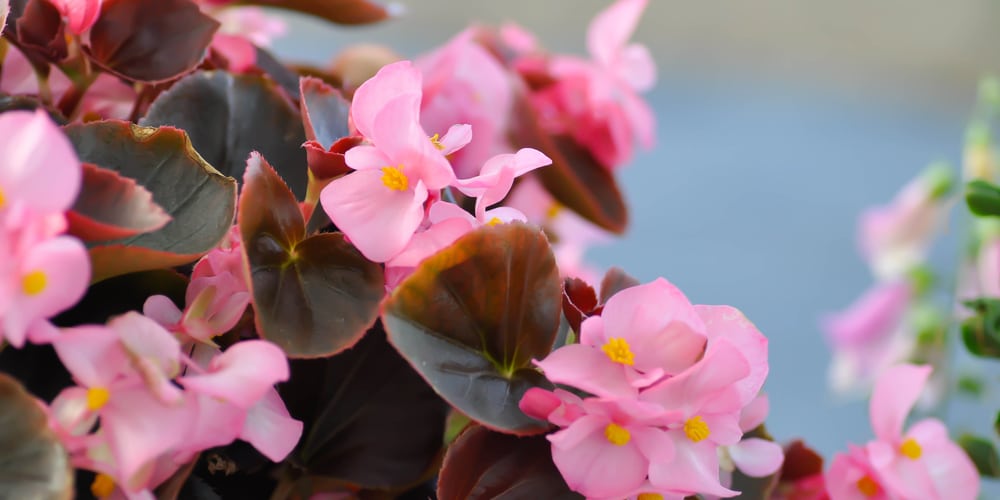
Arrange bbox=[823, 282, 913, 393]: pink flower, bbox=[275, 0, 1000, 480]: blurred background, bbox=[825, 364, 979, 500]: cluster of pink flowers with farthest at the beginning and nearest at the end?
1. bbox=[275, 0, 1000, 480]: blurred background
2. bbox=[823, 282, 913, 393]: pink flower
3. bbox=[825, 364, 979, 500]: cluster of pink flowers

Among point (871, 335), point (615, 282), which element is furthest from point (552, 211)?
point (871, 335)

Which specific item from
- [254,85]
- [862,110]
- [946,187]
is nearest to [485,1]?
[862,110]

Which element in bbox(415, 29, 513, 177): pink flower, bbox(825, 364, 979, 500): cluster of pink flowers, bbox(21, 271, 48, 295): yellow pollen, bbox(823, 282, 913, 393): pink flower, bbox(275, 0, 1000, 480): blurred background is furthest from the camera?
bbox(275, 0, 1000, 480): blurred background

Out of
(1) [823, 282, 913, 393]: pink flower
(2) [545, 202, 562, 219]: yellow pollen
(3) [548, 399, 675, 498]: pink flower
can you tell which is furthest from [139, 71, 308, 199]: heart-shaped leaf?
(1) [823, 282, 913, 393]: pink flower

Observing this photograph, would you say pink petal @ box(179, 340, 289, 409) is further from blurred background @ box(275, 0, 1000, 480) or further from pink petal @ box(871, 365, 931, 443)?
blurred background @ box(275, 0, 1000, 480)

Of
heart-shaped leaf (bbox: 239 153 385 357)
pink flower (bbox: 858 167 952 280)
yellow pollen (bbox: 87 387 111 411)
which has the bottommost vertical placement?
pink flower (bbox: 858 167 952 280)

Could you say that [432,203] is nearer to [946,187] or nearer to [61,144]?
[61,144]
